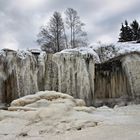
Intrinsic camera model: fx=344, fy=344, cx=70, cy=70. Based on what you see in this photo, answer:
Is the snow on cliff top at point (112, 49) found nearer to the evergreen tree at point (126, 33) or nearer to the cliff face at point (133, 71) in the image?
the cliff face at point (133, 71)

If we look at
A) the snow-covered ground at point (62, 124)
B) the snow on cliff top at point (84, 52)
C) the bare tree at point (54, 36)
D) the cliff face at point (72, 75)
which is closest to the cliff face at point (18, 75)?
the cliff face at point (72, 75)

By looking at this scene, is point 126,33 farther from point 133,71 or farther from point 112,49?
point 133,71

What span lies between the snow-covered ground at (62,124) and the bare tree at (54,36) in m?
18.3

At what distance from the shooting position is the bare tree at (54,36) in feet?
94.2

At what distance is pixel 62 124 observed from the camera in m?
8.37

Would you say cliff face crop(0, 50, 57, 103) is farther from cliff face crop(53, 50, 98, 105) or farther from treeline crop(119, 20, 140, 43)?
treeline crop(119, 20, 140, 43)

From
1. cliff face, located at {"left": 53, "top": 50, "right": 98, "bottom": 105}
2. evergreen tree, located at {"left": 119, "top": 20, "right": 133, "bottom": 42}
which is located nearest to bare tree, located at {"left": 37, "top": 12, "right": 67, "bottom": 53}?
evergreen tree, located at {"left": 119, "top": 20, "right": 133, "bottom": 42}

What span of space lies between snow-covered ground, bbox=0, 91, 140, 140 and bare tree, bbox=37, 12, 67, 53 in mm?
18265

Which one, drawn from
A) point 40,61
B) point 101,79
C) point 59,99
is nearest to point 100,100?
point 101,79

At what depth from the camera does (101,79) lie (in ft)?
55.3

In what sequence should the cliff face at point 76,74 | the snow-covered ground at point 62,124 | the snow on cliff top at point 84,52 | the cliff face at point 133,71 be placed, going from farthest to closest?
the snow on cliff top at point 84,52, the cliff face at point 133,71, the cliff face at point 76,74, the snow-covered ground at point 62,124

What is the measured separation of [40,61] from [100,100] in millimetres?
3548

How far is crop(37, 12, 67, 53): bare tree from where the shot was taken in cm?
2870

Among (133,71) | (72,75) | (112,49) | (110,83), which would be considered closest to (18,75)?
(72,75)
